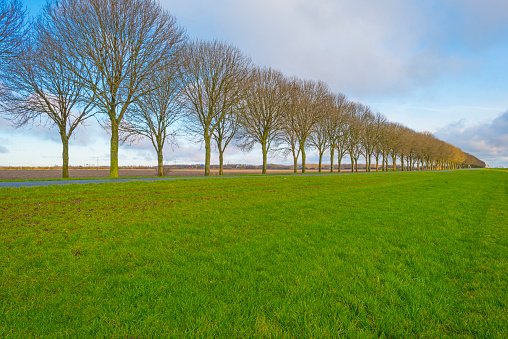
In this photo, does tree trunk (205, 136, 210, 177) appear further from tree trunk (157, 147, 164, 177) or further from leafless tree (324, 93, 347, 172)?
leafless tree (324, 93, 347, 172)

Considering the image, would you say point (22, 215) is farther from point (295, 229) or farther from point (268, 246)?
point (295, 229)

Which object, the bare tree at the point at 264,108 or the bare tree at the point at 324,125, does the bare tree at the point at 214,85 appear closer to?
the bare tree at the point at 264,108

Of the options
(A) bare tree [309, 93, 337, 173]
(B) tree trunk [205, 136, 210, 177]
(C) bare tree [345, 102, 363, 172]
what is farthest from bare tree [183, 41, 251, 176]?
(C) bare tree [345, 102, 363, 172]

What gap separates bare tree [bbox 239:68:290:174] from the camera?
34.0m

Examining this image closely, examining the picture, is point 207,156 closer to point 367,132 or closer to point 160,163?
point 160,163

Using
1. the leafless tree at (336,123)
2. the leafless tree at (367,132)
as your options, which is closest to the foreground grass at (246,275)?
the leafless tree at (336,123)

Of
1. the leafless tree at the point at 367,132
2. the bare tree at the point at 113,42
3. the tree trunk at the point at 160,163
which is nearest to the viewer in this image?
the bare tree at the point at 113,42

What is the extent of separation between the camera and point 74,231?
5.80 m

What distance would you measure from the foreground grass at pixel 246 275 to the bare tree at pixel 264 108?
2834 cm

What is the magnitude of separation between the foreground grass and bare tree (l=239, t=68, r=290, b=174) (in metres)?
28.3

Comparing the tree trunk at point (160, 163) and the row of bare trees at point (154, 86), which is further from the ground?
the row of bare trees at point (154, 86)

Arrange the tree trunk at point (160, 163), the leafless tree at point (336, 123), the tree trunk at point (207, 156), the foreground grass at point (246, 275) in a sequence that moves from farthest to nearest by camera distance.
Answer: the leafless tree at point (336, 123) → the tree trunk at point (160, 163) → the tree trunk at point (207, 156) → the foreground grass at point (246, 275)

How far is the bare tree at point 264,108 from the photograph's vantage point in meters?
34.0

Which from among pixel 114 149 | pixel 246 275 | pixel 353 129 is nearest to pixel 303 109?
pixel 353 129
